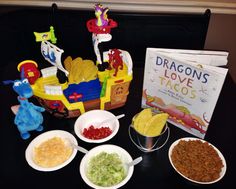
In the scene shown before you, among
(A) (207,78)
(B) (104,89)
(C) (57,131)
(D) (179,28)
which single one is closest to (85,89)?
(B) (104,89)

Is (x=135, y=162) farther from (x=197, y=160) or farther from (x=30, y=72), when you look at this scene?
(x=30, y=72)

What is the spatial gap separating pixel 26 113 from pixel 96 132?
0.28m

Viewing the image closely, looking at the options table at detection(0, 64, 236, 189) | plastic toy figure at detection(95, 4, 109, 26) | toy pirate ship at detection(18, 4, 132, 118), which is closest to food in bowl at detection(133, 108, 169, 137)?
table at detection(0, 64, 236, 189)

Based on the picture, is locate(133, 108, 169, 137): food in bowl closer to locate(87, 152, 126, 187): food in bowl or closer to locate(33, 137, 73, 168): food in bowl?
locate(87, 152, 126, 187): food in bowl

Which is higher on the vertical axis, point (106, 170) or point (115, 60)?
point (115, 60)

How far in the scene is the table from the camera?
0.93 meters

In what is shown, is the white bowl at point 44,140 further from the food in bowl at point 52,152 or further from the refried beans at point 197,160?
the refried beans at point 197,160

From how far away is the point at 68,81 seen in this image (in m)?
1.15

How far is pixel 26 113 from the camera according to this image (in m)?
1.05

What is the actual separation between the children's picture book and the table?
78mm

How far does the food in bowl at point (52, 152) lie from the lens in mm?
992

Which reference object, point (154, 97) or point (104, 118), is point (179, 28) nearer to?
point (154, 97)

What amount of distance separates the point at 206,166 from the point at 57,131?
1.90 feet

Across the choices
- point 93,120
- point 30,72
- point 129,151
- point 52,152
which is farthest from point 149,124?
point 30,72
